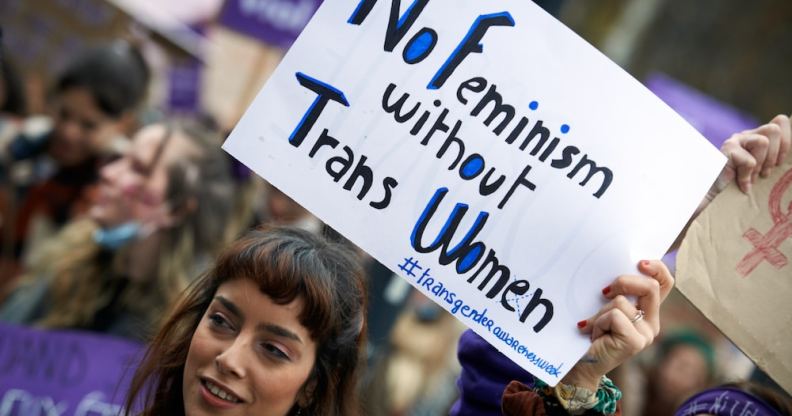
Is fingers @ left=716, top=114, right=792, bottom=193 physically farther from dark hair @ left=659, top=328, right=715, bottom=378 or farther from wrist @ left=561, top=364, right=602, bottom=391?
dark hair @ left=659, top=328, right=715, bottom=378

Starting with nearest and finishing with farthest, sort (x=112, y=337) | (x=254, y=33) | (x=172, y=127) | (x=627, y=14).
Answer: (x=112, y=337)
(x=172, y=127)
(x=254, y=33)
(x=627, y=14)

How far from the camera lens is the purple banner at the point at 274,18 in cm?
543

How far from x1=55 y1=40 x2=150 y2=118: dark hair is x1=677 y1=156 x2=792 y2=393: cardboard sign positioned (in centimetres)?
312

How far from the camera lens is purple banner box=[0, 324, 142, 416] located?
3273 mm

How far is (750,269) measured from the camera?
2232 mm

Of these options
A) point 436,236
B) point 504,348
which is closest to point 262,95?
point 436,236

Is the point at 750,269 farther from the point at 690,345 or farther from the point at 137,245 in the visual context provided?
the point at 690,345

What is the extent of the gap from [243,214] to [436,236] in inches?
113

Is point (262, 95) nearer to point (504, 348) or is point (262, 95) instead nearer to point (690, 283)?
point (504, 348)

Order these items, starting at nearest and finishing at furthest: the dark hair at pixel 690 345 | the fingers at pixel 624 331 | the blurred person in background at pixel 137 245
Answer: the fingers at pixel 624 331
the blurred person in background at pixel 137 245
the dark hair at pixel 690 345

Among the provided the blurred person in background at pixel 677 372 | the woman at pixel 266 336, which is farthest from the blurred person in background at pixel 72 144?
the blurred person in background at pixel 677 372

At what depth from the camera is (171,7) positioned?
7.42 m

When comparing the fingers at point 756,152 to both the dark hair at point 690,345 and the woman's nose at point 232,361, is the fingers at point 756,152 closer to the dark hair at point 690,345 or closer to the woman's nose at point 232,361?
the woman's nose at point 232,361

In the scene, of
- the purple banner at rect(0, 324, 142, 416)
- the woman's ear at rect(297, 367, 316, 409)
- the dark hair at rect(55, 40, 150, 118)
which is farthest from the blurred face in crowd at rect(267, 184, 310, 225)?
the woman's ear at rect(297, 367, 316, 409)
